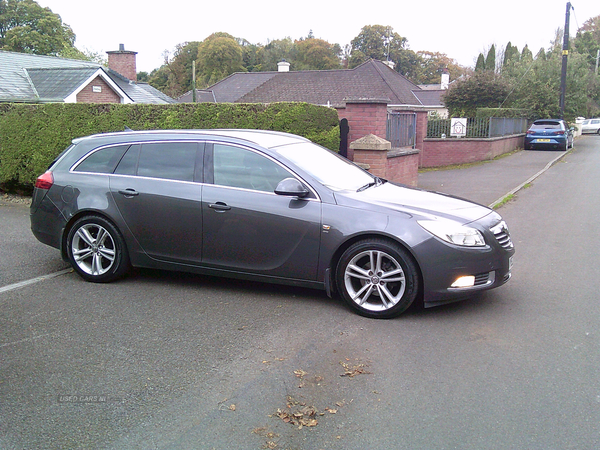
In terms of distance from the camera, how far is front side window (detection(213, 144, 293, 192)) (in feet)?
19.0

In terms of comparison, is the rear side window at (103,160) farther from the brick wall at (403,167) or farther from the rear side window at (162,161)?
the brick wall at (403,167)

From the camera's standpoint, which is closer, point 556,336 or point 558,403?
point 558,403

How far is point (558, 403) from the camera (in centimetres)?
373

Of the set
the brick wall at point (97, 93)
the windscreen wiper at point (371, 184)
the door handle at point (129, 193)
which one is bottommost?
the door handle at point (129, 193)

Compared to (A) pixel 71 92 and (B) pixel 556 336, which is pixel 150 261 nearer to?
(B) pixel 556 336

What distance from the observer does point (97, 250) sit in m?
6.38

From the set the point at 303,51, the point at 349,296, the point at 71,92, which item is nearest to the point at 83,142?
the point at 349,296

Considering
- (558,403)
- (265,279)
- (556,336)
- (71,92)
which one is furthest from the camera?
(71,92)

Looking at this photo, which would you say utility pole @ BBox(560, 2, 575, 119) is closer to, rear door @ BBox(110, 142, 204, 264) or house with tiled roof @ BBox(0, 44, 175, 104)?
house with tiled roof @ BBox(0, 44, 175, 104)

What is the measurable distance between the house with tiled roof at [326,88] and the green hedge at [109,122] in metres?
28.8

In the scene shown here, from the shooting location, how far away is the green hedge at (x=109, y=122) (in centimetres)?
1079

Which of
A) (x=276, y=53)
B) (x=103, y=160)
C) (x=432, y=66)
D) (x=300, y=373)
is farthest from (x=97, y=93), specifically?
(x=432, y=66)

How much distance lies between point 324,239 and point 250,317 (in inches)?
38.4

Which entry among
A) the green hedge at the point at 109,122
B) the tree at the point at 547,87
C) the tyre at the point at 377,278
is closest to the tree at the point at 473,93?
the tree at the point at 547,87
